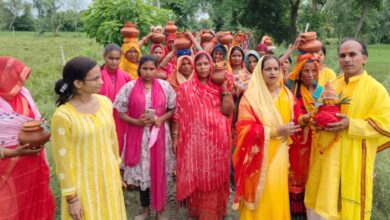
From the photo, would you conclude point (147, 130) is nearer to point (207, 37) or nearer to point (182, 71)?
point (182, 71)

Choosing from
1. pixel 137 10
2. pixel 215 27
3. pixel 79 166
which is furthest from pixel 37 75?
pixel 79 166

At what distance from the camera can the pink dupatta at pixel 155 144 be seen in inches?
164

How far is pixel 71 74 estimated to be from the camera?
9.05ft

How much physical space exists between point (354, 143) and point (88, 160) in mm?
2089

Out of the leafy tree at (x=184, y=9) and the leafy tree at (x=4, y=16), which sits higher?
the leafy tree at (x=4, y=16)

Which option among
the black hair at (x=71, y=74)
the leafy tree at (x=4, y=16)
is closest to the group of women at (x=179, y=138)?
the black hair at (x=71, y=74)

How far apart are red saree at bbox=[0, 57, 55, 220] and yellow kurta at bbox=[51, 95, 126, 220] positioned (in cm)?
54

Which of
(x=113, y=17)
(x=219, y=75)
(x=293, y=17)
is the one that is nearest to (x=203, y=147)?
(x=219, y=75)

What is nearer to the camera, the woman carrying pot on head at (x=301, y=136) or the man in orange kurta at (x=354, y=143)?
the man in orange kurta at (x=354, y=143)

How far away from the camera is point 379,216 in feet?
13.9

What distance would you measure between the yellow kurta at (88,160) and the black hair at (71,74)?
3.2 inches

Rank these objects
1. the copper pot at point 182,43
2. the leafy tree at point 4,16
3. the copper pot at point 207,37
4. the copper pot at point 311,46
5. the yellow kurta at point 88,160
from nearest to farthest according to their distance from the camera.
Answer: the yellow kurta at point 88,160 < the copper pot at point 311,46 < the copper pot at point 182,43 < the copper pot at point 207,37 < the leafy tree at point 4,16

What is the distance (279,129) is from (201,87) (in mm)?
1091

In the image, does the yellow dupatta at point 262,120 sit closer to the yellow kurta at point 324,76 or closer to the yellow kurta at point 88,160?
the yellow kurta at point 324,76
